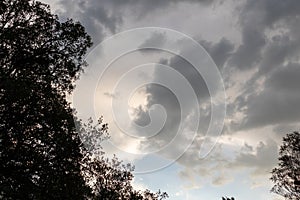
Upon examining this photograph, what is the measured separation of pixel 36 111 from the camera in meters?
22.7

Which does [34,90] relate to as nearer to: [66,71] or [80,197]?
[66,71]

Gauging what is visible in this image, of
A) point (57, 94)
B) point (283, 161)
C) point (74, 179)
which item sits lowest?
point (74, 179)

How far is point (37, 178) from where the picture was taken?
74.5 ft

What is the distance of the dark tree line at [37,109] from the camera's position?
21844 mm

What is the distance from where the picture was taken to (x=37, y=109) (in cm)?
2266

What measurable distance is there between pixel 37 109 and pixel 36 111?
5.9 inches

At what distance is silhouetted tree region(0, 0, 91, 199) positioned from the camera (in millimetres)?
21828

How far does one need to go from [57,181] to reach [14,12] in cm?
1144

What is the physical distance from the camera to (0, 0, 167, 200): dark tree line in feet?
71.7

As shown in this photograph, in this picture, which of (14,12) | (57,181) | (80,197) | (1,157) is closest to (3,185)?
(1,157)

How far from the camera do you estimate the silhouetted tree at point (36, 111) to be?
21.8m

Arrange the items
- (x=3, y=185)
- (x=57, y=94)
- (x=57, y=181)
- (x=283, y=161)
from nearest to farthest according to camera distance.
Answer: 1. (x=3, y=185)
2. (x=57, y=181)
3. (x=57, y=94)
4. (x=283, y=161)

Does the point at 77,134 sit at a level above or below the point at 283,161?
below

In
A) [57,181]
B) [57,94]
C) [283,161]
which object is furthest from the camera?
[283,161]
